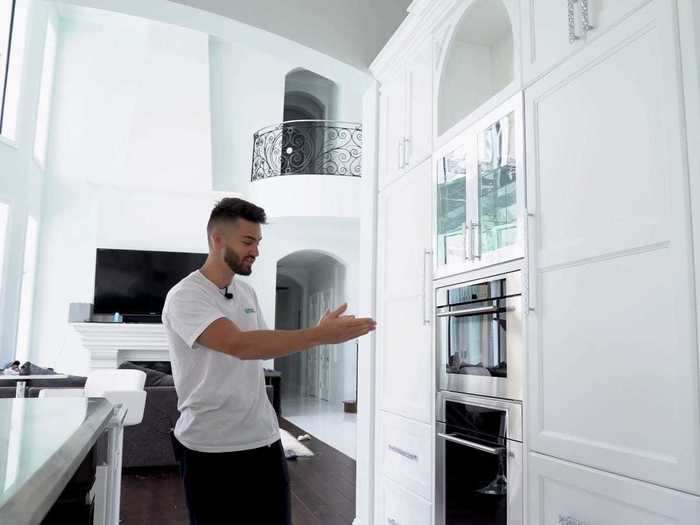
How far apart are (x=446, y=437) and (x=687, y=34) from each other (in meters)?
1.79

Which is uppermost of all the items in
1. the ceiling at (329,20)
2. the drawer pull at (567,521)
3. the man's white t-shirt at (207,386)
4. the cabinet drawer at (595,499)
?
the ceiling at (329,20)

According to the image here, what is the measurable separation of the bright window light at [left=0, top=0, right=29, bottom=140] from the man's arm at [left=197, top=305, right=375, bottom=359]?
8069mm

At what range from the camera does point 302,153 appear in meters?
9.99

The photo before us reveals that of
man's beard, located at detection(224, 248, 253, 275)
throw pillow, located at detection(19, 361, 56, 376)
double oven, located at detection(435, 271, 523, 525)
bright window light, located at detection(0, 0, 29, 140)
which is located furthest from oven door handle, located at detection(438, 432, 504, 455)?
bright window light, located at detection(0, 0, 29, 140)

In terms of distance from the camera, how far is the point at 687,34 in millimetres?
1539

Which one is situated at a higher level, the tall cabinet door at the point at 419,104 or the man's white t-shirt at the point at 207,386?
the tall cabinet door at the point at 419,104

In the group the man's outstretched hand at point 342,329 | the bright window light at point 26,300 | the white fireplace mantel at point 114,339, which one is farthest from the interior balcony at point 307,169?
the man's outstretched hand at point 342,329

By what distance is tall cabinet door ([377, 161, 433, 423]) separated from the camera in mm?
2938

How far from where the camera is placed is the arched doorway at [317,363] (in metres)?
8.83

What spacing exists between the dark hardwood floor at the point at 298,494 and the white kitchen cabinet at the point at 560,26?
3.07 meters

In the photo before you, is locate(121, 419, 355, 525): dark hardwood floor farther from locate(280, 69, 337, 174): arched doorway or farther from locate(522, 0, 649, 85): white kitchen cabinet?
locate(280, 69, 337, 174): arched doorway

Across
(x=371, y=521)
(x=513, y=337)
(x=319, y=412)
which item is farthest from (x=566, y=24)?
(x=319, y=412)

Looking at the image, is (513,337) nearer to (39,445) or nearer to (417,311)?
(417,311)

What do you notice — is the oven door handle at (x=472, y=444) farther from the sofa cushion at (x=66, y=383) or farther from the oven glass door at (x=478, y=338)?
the sofa cushion at (x=66, y=383)
